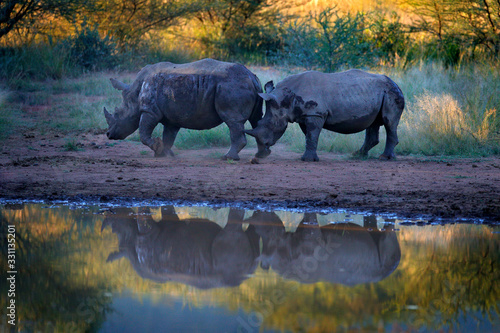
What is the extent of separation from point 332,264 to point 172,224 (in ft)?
5.32

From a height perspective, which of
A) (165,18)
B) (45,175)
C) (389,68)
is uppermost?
(165,18)

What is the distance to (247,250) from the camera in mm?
4562

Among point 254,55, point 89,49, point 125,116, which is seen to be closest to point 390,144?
point 125,116

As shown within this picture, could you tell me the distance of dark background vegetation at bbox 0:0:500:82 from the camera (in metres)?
15.2

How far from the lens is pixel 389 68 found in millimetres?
15070

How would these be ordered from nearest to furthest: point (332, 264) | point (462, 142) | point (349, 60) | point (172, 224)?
point (332, 264) < point (172, 224) < point (462, 142) < point (349, 60)

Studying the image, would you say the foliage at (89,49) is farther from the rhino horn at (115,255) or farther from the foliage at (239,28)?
the rhino horn at (115,255)

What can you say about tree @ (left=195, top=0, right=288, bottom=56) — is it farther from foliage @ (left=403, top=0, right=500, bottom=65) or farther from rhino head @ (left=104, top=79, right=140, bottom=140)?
rhino head @ (left=104, top=79, right=140, bottom=140)

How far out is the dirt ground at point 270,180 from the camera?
20.3ft

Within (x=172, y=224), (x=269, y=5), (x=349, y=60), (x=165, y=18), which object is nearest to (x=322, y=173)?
(x=172, y=224)

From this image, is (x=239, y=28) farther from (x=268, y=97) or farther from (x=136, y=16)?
(x=268, y=97)

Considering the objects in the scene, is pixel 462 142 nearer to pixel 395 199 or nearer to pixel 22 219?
pixel 395 199

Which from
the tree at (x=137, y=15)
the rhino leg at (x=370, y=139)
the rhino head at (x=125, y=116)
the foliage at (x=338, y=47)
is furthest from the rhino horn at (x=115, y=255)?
the tree at (x=137, y=15)

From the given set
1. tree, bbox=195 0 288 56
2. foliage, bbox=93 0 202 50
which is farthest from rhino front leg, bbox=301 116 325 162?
tree, bbox=195 0 288 56
